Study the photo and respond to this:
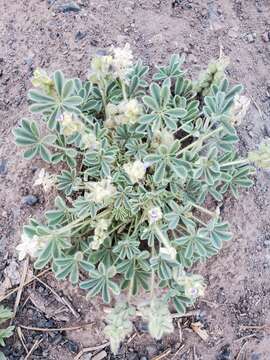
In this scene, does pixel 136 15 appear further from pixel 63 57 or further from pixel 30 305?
pixel 30 305

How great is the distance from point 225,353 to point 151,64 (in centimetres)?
147

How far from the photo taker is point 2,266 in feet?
9.23

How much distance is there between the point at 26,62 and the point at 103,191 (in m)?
1.21

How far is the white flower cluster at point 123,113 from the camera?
2324 mm

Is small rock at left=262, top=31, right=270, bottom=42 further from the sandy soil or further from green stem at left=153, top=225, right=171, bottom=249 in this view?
green stem at left=153, top=225, right=171, bottom=249

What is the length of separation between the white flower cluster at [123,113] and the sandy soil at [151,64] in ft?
1.62

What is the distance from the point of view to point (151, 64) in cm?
301

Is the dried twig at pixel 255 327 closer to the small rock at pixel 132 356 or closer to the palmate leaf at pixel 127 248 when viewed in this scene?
the small rock at pixel 132 356

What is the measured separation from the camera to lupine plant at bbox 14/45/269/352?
2338 millimetres

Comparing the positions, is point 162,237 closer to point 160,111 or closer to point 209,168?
point 209,168

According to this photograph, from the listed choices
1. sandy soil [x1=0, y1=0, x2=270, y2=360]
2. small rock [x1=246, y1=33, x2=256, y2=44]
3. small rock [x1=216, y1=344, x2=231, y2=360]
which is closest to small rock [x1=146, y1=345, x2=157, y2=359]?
sandy soil [x1=0, y1=0, x2=270, y2=360]

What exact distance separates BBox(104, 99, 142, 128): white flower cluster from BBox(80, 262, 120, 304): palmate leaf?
61 centimetres

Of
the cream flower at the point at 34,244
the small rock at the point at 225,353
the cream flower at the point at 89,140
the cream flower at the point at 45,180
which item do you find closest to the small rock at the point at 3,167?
the cream flower at the point at 45,180

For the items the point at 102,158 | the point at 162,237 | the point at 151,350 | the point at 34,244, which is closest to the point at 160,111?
the point at 102,158
